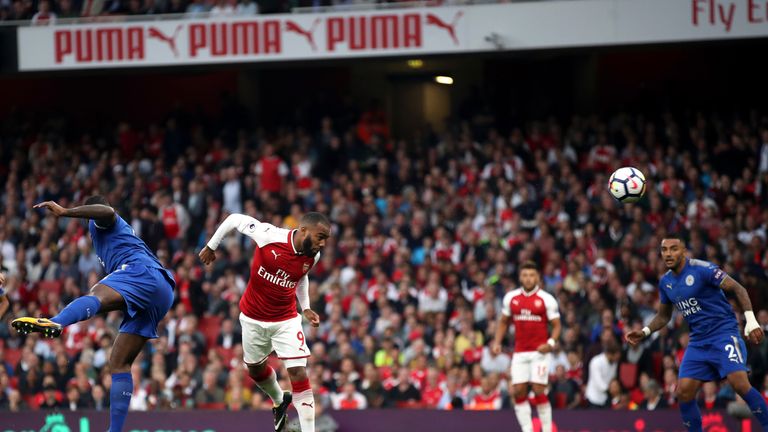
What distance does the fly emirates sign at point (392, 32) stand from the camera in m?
18.4

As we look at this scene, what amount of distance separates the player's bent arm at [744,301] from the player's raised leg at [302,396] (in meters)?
3.79

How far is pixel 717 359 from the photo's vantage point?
434 inches

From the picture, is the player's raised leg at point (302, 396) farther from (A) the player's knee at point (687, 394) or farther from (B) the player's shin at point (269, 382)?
(A) the player's knee at point (687, 394)

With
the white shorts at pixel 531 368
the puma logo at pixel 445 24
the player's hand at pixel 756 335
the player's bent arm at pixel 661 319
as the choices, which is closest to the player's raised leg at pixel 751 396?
the player's hand at pixel 756 335

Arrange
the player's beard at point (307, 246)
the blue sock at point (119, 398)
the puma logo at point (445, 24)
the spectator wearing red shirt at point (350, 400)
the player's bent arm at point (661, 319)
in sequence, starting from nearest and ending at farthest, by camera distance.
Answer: the blue sock at point (119, 398)
the player's beard at point (307, 246)
the player's bent arm at point (661, 319)
the spectator wearing red shirt at point (350, 400)
the puma logo at point (445, 24)

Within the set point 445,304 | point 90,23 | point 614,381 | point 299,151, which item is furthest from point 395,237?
point 90,23

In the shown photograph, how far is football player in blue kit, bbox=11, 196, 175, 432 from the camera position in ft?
32.0

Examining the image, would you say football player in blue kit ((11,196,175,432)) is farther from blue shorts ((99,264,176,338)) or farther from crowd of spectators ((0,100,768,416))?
crowd of spectators ((0,100,768,416))

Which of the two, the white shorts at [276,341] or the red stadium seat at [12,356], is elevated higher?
the white shorts at [276,341]

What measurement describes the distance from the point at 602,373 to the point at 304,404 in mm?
6173

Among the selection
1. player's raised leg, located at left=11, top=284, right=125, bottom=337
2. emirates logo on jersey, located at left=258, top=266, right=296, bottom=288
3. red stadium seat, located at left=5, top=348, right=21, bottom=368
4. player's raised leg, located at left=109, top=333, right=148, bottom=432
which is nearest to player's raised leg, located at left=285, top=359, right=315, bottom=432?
emirates logo on jersey, located at left=258, top=266, right=296, bottom=288

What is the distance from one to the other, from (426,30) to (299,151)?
11.4ft

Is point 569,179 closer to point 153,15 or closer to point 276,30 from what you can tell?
point 276,30

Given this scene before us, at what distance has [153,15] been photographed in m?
20.1
